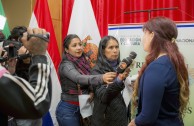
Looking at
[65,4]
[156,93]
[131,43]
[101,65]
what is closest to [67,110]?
[101,65]

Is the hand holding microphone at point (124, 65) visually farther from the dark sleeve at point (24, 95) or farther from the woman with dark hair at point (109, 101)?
the dark sleeve at point (24, 95)

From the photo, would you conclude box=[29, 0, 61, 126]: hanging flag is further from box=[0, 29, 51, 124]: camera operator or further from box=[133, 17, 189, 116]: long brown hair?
box=[0, 29, 51, 124]: camera operator

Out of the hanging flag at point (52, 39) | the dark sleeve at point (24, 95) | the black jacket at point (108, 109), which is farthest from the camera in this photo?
the hanging flag at point (52, 39)

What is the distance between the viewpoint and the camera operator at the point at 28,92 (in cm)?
84

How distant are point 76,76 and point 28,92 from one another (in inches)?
58.5

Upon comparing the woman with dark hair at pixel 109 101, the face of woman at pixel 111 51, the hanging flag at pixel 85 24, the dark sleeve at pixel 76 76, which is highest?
the hanging flag at pixel 85 24

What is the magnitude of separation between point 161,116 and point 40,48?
2.73 feet

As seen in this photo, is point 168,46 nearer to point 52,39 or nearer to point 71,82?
point 71,82

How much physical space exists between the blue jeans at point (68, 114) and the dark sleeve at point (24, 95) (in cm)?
159

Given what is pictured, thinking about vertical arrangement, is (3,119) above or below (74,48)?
below

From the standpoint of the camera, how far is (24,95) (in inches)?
33.9

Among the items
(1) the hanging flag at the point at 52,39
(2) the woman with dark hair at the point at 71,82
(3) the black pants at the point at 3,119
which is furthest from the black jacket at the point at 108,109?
(3) the black pants at the point at 3,119

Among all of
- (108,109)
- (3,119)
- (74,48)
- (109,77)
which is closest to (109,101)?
(108,109)

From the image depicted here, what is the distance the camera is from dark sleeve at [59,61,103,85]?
2.15 metres
